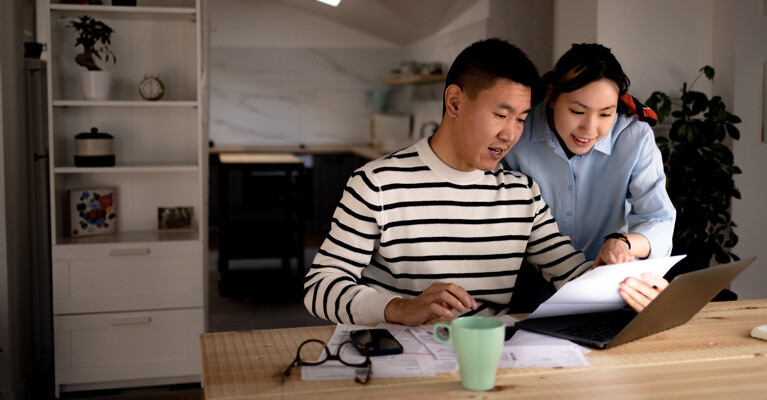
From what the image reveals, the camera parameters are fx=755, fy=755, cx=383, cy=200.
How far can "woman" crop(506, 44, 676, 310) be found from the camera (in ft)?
5.85

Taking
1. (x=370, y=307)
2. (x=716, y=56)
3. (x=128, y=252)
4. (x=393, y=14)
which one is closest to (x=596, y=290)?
(x=370, y=307)

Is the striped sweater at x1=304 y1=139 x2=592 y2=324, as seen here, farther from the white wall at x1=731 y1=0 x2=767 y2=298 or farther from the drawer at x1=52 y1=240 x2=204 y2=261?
the white wall at x1=731 y1=0 x2=767 y2=298

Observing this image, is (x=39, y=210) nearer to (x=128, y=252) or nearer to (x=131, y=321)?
(x=128, y=252)

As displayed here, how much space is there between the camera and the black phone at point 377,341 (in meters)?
1.29

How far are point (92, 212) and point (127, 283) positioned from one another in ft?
1.35

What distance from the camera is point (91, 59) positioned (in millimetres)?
3369

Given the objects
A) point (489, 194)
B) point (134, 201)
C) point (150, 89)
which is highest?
point (150, 89)

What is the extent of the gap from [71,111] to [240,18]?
4155mm

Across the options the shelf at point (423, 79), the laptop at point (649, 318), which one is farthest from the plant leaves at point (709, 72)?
the shelf at point (423, 79)

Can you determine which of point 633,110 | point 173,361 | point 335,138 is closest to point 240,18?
point 335,138

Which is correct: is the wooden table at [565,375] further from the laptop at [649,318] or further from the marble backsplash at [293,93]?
the marble backsplash at [293,93]

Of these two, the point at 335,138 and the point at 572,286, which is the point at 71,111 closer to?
the point at 572,286

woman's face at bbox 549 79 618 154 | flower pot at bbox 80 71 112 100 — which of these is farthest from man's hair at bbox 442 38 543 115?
flower pot at bbox 80 71 112 100

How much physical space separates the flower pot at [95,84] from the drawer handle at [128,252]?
0.69 m
